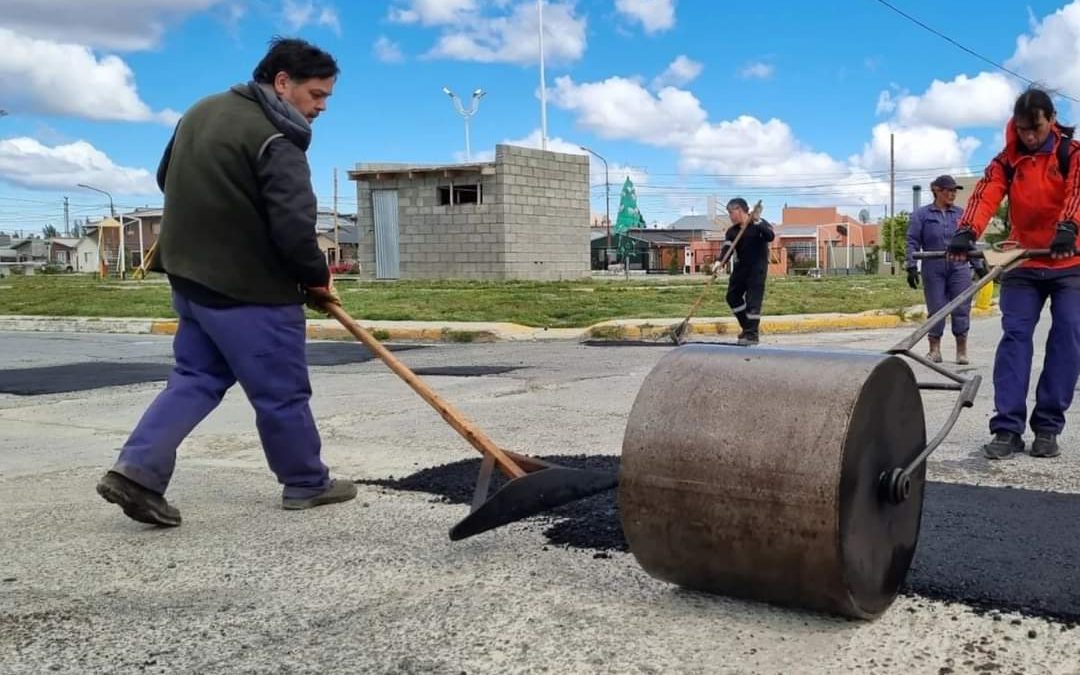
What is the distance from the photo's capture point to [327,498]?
380cm

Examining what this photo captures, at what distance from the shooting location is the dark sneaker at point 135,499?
3416mm

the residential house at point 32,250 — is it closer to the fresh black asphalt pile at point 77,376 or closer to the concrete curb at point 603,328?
the concrete curb at point 603,328

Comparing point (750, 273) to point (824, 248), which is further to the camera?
point (824, 248)

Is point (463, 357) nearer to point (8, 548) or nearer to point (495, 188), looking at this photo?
point (8, 548)

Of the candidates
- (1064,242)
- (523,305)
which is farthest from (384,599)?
(523,305)

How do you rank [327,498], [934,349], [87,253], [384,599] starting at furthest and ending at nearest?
[87,253] → [934,349] → [327,498] → [384,599]

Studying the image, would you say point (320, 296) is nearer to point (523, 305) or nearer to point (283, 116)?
point (283, 116)

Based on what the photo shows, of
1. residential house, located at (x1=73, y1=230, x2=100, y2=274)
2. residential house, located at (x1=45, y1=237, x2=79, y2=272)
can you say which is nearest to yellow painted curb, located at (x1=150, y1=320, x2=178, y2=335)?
residential house, located at (x1=73, y1=230, x2=100, y2=274)

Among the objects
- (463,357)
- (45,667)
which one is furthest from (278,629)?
(463,357)

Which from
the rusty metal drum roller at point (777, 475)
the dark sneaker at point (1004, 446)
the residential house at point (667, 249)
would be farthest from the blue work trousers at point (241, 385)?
the residential house at point (667, 249)

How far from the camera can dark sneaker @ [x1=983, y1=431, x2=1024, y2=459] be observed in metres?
4.47

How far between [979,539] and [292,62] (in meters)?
2.88

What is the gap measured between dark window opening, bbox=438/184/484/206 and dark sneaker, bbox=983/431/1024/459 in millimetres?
31485

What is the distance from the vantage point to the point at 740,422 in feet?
7.89
